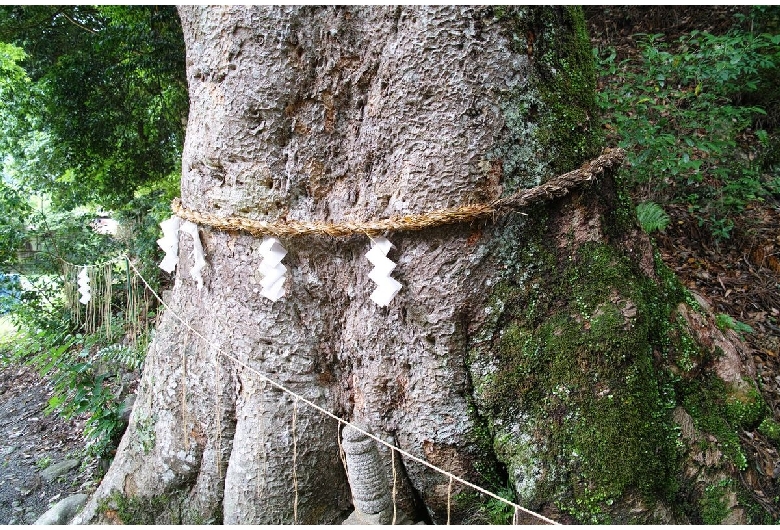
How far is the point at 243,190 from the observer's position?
1.94 meters

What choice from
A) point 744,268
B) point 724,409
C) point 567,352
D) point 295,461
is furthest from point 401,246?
point 744,268

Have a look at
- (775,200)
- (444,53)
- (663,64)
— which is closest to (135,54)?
(444,53)

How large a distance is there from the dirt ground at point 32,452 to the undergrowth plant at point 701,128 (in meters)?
4.11

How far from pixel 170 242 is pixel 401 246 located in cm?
105

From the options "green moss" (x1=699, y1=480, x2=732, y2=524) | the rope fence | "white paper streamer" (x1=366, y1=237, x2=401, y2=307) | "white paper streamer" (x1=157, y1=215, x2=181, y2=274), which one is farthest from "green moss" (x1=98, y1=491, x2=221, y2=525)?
"green moss" (x1=699, y1=480, x2=732, y2=524)

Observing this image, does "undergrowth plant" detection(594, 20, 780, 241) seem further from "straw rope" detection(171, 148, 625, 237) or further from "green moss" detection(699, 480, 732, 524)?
"green moss" detection(699, 480, 732, 524)

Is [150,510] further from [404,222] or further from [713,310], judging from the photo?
[713,310]

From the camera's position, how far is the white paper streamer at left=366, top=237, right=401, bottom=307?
1711 millimetres

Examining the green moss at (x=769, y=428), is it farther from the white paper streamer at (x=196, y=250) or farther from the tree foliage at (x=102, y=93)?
the tree foliage at (x=102, y=93)

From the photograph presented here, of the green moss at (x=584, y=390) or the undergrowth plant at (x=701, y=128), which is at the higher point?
the undergrowth plant at (x=701, y=128)

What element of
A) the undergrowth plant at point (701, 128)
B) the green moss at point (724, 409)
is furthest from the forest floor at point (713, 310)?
the green moss at point (724, 409)

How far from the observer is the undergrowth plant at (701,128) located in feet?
11.4

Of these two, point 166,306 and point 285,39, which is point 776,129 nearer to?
point 285,39

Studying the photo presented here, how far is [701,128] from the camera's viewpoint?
12.7 ft
